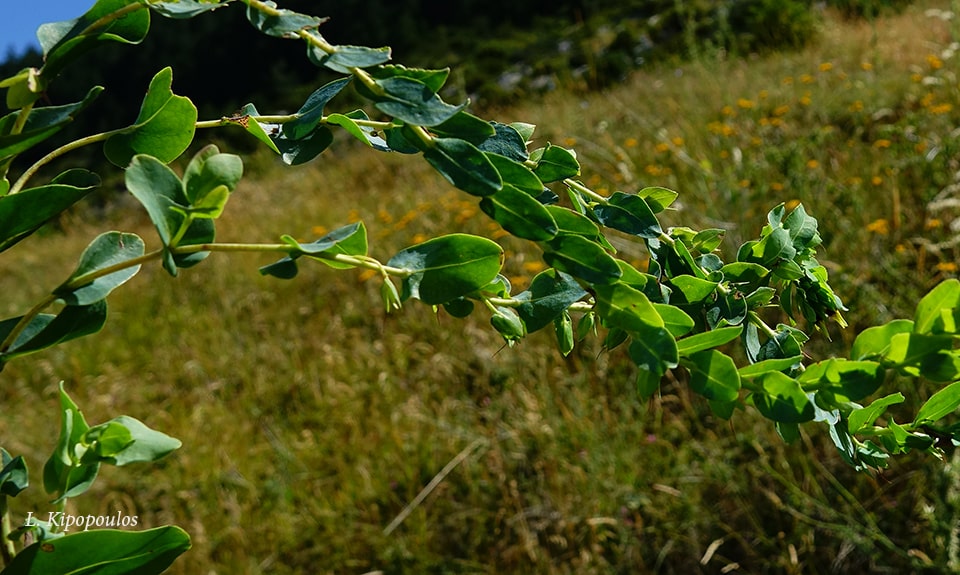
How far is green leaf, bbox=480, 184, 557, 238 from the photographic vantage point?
14.0 inches

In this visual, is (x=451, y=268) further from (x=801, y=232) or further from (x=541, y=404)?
(x=541, y=404)

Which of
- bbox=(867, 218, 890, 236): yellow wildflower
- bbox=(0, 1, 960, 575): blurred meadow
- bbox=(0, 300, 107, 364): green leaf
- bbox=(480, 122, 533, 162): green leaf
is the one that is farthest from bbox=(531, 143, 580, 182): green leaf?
bbox=(867, 218, 890, 236): yellow wildflower

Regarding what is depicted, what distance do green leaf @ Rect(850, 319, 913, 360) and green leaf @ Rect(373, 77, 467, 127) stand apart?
0.22 metres

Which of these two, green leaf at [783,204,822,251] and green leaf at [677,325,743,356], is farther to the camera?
green leaf at [783,204,822,251]

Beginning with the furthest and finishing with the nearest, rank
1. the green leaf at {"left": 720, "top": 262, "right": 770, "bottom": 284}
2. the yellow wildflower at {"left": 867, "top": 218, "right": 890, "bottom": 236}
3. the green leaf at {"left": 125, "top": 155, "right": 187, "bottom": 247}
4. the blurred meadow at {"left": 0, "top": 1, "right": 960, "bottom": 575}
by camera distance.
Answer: the yellow wildflower at {"left": 867, "top": 218, "right": 890, "bottom": 236}, the blurred meadow at {"left": 0, "top": 1, "right": 960, "bottom": 575}, the green leaf at {"left": 720, "top": 262, "right": 770, "bottom": 284}, the green leaf at {"left": 125, "top": 155, "right": 187, "bottom": 247}

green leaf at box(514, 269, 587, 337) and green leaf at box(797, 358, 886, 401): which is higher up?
green leaf at box(514, 269, 587, 337)

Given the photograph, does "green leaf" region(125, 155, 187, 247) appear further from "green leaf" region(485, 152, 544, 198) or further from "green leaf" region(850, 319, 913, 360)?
"green leaf" region(850, 319, 913, 360)

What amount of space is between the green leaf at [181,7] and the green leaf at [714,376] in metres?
0.29

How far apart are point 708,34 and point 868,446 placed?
717 cm

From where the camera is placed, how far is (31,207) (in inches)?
14.4

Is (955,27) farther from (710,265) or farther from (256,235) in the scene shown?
(256,235)

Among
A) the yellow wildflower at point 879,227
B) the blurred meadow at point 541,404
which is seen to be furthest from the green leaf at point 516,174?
the yellow wildflower at point 879,227

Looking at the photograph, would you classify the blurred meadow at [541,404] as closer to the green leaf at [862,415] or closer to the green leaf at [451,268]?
the green leaf at [862,415]

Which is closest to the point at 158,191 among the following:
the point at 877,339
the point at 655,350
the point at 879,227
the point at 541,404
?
the point at 655,350
